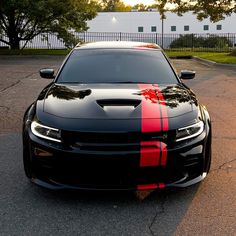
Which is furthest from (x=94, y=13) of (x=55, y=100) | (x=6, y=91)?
(x=55, y=100)

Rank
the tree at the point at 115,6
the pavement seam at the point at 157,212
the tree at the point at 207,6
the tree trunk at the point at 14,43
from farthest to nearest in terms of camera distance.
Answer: the tree at the point at 115,6 → the tree trunk at the point at 14,43 → the tree at the point at 207,6 → the pavement seam at the point at 157,212

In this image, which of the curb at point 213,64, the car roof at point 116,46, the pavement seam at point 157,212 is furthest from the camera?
the curb at point 213,64


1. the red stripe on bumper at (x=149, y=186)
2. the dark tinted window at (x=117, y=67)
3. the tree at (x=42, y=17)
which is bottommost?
the red stripe on bumper at (x=149, y=186)

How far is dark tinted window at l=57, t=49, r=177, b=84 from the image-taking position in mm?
5309

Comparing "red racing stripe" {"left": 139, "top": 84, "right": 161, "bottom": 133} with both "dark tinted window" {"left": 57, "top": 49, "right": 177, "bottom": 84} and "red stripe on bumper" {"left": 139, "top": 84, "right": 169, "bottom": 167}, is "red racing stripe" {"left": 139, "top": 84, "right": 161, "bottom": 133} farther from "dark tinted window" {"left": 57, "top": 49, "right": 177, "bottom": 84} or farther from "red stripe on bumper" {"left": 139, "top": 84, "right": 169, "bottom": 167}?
"dark tinted window" {"left": 57, "top": 49, "right": 177, "bottom": 84}

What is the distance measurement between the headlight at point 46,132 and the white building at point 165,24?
4830 centimetres

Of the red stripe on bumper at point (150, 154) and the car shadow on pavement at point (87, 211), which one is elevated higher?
the red stripe on bumper at point (150, 154)

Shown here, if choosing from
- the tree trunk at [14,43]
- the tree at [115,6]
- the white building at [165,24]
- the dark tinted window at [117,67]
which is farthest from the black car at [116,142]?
the tree at [115,6]

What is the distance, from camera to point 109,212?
385 centimetres

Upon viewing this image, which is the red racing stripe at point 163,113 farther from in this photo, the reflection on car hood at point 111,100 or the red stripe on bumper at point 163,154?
the red stripe on bumper at point 163,154

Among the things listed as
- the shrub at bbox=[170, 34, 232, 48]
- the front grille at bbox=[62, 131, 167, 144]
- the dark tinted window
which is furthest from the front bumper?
the shrub at bbox=[170, 34, 232, 48]

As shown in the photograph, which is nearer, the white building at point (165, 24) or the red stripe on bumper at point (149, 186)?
the red stripe on bumper at point (149, 186)

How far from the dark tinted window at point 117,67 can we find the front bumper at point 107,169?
157 centimetres

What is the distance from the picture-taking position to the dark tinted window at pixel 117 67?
5309 mm
